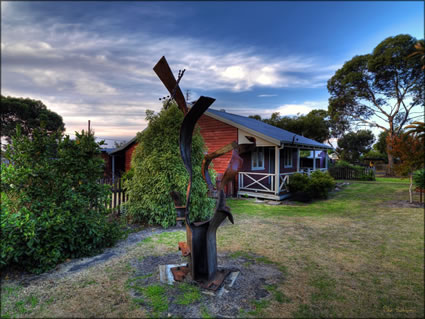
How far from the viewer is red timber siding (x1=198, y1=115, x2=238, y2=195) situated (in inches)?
399

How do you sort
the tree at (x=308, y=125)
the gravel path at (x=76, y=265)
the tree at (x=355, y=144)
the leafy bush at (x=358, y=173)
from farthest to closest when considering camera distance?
the tree at (x=355, y=144)
the tree at (x=308, y=125)
the leafy bush at (x=358, y=173)
the gravel path at (x=76, y=265)

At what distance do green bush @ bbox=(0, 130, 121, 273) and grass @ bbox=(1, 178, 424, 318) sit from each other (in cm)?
50

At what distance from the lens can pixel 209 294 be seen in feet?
8.56

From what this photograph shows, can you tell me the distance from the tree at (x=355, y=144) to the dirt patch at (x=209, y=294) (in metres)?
32.7

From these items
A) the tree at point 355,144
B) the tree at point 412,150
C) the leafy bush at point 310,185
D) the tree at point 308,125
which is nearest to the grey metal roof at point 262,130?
the leafy bush at point 310,185

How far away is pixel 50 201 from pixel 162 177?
2.56m

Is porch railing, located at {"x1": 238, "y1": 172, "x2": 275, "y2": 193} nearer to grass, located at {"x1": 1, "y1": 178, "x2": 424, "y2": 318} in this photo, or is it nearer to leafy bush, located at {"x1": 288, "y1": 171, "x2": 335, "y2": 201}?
leafy bush, located at {"x1": 288, "y1": 171, "x2": 335, "y2": 201}

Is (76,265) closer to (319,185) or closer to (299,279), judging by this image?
(299,279)

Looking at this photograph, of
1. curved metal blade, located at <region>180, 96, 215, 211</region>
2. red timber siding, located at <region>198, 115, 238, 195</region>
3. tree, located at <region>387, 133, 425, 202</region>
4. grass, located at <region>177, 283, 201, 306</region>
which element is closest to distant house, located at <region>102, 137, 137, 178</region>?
red timber siding, located at <region>198, 115, 238, 195</region>

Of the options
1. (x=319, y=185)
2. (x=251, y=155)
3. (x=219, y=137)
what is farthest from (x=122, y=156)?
(x=319, y=185)

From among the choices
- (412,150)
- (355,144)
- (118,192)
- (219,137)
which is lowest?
(118,192)

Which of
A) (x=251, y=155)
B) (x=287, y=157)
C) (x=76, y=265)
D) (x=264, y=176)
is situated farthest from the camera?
(x=287, y=157)

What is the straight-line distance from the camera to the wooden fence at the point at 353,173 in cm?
1672

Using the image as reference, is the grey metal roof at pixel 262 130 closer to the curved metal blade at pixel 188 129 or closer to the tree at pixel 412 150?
the tree at pixel 412 150
